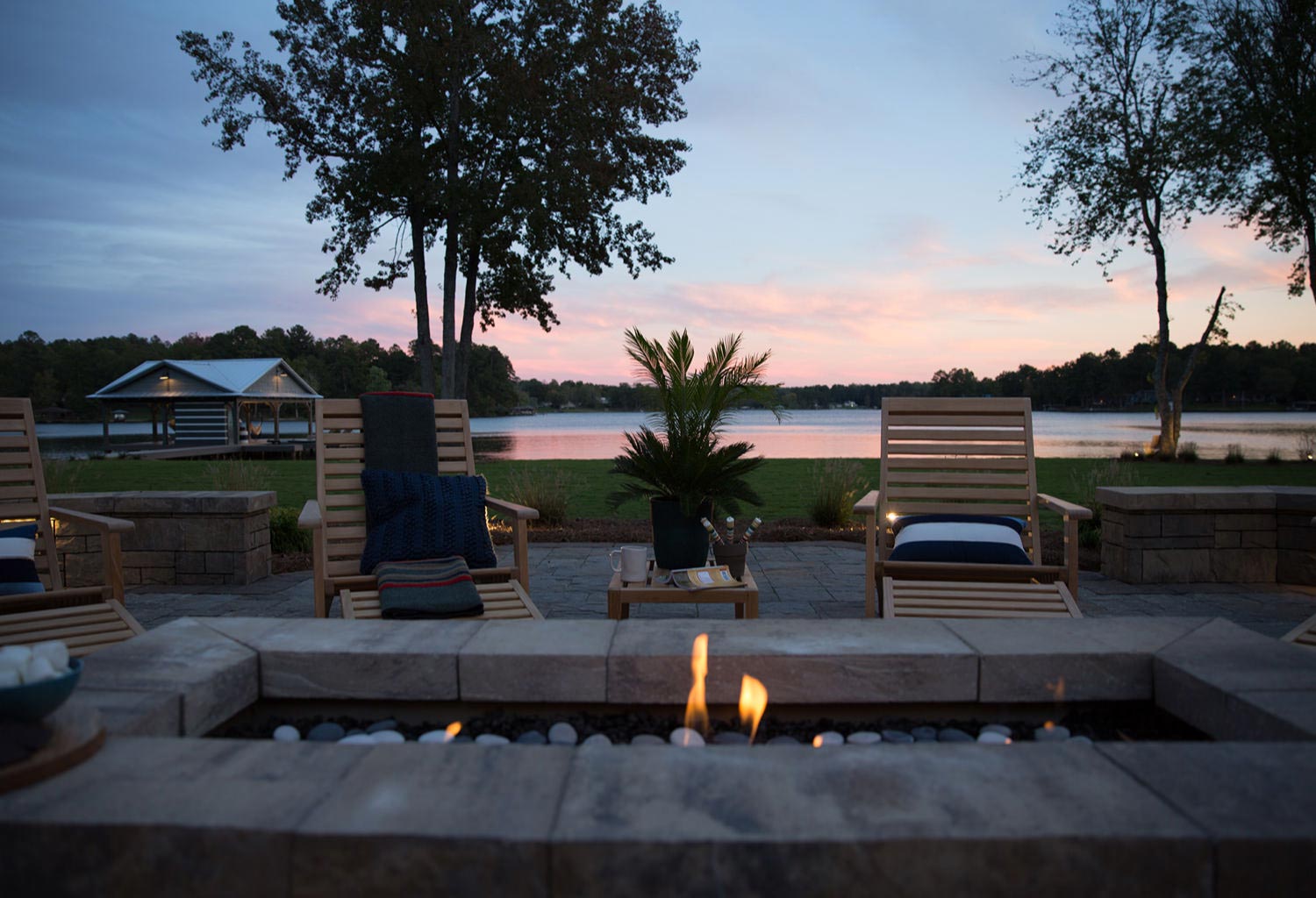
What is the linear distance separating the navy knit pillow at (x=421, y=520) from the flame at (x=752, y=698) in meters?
2.00

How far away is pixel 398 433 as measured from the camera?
407cm

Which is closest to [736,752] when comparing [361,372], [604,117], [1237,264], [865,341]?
[604,117]

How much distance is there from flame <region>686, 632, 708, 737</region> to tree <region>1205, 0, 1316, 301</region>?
13871 millimetres

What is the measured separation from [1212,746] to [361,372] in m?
55.2

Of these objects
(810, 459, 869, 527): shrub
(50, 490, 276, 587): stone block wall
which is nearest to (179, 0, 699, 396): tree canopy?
(810, 459, 869, 527): shrub

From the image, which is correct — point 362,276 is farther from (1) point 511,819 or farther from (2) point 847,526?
(1) point 511,819

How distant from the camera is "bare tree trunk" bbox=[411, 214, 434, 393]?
15.0m

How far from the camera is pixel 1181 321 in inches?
679

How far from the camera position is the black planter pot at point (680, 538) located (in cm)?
Answer: 361

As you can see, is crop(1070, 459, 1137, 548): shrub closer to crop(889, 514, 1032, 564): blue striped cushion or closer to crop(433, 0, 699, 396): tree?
crop(889, 514, 1032, 564): blue striped cushion

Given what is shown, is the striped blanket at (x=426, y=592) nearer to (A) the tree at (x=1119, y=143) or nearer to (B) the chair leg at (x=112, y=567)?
(B) the chair leg at (x=112, y=567)

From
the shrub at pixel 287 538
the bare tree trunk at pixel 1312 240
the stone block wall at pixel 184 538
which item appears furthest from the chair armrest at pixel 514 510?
the bare tree trunk at pixel 1312 240

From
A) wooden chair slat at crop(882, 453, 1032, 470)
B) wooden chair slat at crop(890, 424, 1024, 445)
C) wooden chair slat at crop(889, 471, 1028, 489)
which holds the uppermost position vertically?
wooden chair slat at crop(890, 424, 1024, 445)

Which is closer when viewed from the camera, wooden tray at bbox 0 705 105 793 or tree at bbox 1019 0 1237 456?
wooden tray at bbox 0 705 105 793
